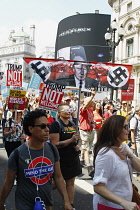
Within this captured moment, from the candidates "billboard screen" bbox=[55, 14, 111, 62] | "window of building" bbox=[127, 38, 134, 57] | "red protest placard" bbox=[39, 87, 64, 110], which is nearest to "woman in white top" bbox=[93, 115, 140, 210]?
"red protest placard" bbox=[39, 87, 64, 110]

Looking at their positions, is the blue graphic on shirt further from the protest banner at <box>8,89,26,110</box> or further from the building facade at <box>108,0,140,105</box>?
the building facade at <box>108,0,140,105</box>

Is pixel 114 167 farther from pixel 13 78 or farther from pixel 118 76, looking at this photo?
pixel 13 78

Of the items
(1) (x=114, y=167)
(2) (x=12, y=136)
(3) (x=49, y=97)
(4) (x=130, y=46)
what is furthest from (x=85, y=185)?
(4) (x=130, y=46)

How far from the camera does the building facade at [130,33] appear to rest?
3130 centimetres

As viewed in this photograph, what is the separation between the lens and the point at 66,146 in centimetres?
401

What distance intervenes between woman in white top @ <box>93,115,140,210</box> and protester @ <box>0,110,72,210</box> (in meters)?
0.46

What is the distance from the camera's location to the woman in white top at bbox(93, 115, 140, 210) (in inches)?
84.0

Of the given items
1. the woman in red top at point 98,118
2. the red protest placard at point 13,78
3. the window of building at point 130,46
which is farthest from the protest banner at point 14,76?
the window of building at point 130,46

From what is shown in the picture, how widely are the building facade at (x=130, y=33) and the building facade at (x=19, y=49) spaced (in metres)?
67.4

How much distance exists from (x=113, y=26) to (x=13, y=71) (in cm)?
743

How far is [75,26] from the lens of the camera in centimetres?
3916

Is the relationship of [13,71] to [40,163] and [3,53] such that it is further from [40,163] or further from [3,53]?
[3,53]

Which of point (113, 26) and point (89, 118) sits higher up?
point (113, 26)

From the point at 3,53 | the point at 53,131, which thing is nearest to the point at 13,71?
the point at 53,131
